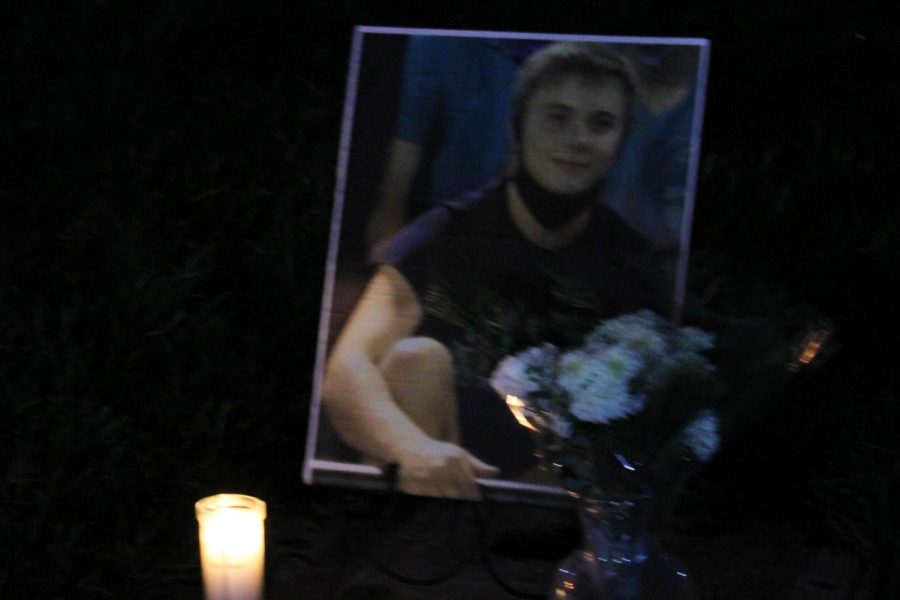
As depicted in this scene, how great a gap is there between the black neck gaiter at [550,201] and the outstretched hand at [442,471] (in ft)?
2.00

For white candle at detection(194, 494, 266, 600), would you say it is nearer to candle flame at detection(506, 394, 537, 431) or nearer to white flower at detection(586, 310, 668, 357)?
candle flame at detection(506, 394, 537, 431)

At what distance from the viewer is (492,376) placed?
2.23 m

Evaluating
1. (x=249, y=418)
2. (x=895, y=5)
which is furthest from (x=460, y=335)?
(x=895, y=5)

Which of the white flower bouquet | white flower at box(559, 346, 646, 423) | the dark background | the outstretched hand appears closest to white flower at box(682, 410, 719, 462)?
the white flower bouquet

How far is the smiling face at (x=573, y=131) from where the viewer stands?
2.65 m

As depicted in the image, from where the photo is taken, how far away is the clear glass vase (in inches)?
81.3

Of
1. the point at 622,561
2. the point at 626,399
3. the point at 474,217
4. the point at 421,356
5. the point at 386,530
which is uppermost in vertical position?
the point at 474,217

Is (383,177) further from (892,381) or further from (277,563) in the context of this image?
(892,381)

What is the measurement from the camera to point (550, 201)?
8.81ft

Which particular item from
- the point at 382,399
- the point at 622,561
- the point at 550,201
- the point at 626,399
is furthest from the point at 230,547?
the point at 550,201

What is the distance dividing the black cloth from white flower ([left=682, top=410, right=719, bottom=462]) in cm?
59

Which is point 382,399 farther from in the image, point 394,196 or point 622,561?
point 622,561

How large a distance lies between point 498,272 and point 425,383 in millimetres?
332

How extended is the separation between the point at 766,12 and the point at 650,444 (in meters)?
1.76
